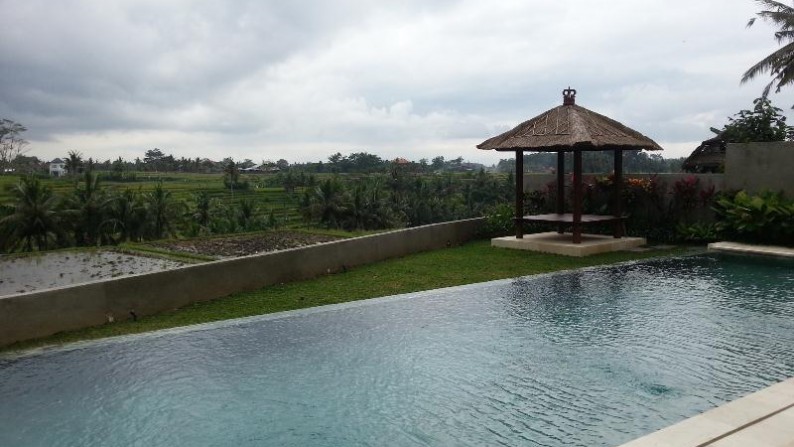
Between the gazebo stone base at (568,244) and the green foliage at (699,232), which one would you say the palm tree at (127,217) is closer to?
the gazebo stone base at (568,244)

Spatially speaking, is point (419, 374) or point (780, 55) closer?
point (419, 374)

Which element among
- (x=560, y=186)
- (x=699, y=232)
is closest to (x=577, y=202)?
(x=560, y=186)

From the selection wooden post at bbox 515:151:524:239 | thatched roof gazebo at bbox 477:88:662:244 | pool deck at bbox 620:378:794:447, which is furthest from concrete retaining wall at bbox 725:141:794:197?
pool deck at bbox 620:378:794:447

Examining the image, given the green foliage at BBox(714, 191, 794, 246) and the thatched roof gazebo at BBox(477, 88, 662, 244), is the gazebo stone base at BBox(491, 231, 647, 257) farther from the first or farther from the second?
the green foliage at BBox(714, 191, 794, 246)

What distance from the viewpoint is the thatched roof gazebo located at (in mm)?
11367

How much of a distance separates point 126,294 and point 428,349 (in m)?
3.82

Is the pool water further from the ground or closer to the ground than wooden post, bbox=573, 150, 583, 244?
closer to the ground

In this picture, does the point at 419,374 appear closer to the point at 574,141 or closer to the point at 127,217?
the point at 574,141

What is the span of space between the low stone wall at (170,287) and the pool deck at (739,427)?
233 inches

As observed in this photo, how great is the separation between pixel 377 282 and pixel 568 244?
14.0 ft

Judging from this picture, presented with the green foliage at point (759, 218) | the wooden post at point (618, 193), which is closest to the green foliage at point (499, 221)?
the wooden post at point (618, 193)

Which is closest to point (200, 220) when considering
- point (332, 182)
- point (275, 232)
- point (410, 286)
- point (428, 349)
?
point (332, 182)

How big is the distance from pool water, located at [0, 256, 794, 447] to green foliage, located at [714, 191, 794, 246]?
3597 millimetres

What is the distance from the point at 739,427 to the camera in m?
3.57
